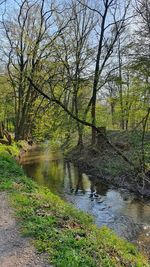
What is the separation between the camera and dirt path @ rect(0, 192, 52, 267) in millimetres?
5902

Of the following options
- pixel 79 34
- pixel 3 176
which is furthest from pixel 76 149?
pixel 3 176

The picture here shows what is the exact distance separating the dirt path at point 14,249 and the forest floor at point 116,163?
705cm

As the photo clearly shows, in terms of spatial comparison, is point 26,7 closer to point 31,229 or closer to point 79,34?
point 79,34

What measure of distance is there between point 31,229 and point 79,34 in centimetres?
2424

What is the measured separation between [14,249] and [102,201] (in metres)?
8.26

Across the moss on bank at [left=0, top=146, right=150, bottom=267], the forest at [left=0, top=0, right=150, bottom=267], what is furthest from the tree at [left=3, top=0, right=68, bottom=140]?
the moss on bank at [left=0, top=146, right=150, bottom=267]

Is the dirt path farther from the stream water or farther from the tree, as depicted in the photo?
the tree

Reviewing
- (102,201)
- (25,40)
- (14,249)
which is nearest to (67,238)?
(14,249)

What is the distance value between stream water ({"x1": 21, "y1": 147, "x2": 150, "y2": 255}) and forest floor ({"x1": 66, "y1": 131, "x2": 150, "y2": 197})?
57cm

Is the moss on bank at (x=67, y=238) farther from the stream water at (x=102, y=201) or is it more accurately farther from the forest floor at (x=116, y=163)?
the forest floor at (x=116, y=163)

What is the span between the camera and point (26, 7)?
31.4 meters

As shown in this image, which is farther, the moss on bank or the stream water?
the stream water

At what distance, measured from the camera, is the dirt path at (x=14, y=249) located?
19.4ft

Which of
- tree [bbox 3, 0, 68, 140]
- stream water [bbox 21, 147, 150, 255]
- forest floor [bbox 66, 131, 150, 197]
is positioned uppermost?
tree [bbox 3, 0, 68, 140]
